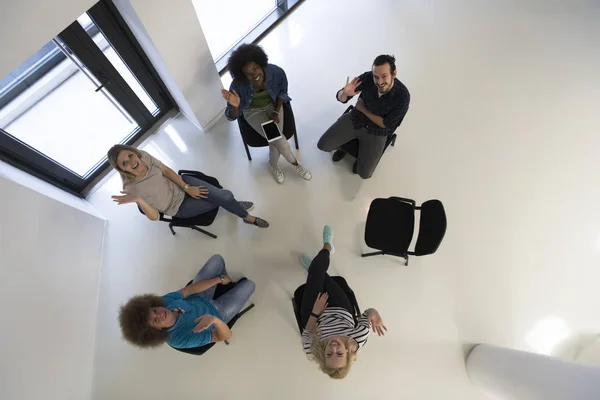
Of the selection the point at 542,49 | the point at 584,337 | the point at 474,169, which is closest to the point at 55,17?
the point at 474,169

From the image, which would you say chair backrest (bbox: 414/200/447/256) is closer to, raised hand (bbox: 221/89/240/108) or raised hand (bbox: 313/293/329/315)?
raised hand (bbox: 313/293/329/315)

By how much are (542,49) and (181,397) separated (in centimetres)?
497

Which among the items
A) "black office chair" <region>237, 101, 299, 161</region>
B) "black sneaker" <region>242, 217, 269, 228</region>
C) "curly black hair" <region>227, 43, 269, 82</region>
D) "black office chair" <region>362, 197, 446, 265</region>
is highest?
"curly black hair" <region>227, 43, 269, 82</region>

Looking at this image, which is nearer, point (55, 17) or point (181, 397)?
point (55, 17)

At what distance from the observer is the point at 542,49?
3508mm

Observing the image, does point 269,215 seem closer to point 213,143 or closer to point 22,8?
point 213,143

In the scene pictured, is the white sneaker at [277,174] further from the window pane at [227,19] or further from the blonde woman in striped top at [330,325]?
the window pane at [227,19]

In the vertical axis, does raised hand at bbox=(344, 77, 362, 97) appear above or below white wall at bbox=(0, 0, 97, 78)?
above

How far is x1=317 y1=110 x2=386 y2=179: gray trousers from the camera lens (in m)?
2.58

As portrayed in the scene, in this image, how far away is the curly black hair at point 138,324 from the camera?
1639 millimetres

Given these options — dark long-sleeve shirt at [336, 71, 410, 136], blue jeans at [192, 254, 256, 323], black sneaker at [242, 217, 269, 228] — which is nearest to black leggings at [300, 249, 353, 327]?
blue jeans at [192, 254, 256, 323]

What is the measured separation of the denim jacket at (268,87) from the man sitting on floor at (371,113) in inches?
18.9

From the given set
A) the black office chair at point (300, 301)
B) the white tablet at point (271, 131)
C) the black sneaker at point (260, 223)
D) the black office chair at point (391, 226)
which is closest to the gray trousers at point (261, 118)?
the white tablet at point (271, 131)

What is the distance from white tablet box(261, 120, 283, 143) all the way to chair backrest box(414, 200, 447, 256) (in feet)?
4.05
